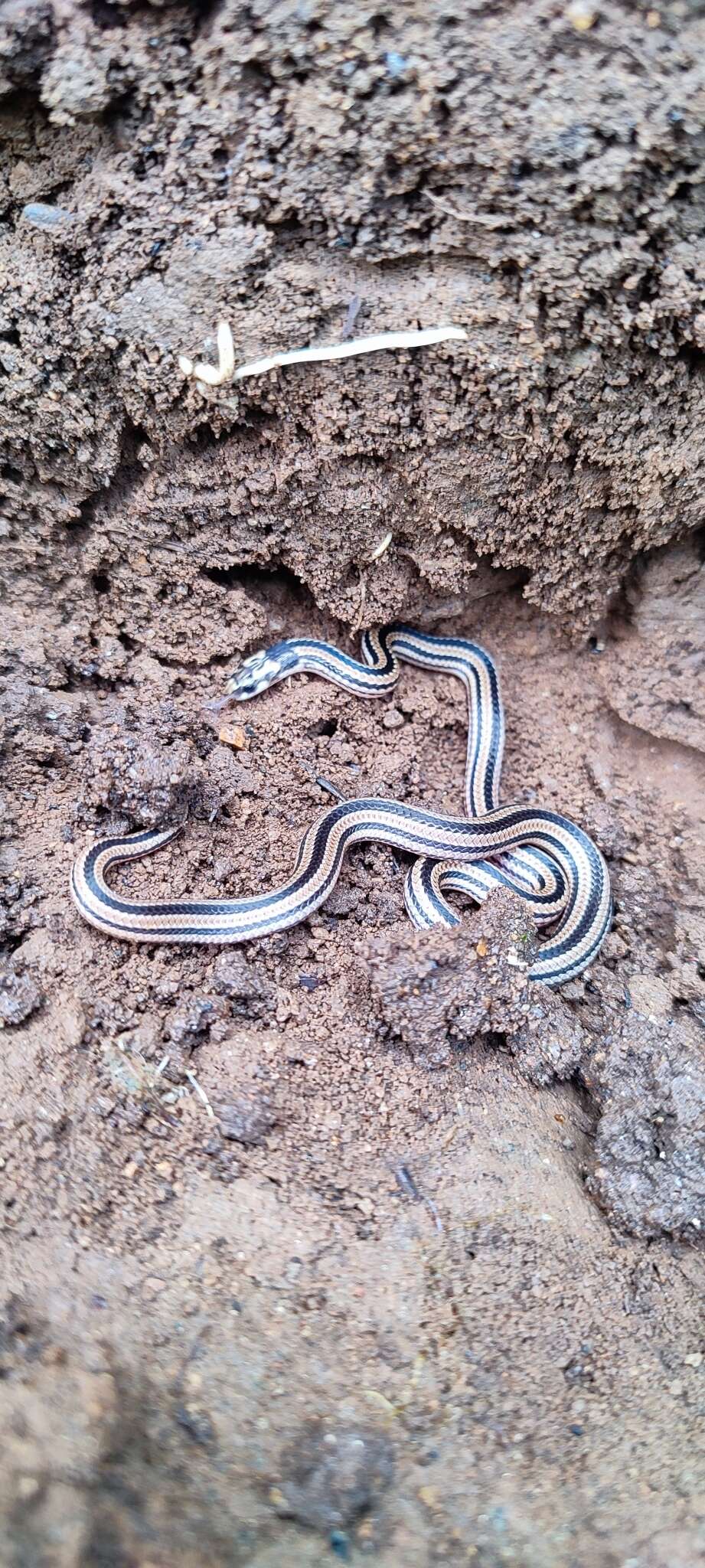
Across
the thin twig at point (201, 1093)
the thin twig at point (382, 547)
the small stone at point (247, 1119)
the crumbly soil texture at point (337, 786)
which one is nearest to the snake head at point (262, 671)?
the crumbly soil texture at point (337, 786)

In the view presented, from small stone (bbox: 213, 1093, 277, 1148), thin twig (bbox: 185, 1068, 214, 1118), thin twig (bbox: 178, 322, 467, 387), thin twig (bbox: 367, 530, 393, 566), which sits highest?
thin twig (bbox: 178, 322, 467, 387)

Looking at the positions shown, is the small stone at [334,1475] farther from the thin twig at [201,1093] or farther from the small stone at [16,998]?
the small stone at [16,998]

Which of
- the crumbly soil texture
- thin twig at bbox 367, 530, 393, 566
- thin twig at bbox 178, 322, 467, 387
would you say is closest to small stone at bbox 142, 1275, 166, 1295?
the crumbly soil texture

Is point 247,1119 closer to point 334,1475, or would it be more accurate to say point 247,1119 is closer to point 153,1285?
point 153,1285

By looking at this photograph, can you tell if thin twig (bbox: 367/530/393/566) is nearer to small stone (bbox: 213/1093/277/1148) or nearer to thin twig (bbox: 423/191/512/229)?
thin twig (bbox: 423/191/512/229)

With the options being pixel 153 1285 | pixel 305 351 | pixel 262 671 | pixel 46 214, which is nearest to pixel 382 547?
pixel 262 671

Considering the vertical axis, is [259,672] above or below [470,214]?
below

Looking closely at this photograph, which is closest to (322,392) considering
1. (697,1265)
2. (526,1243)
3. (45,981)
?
(45,981)
